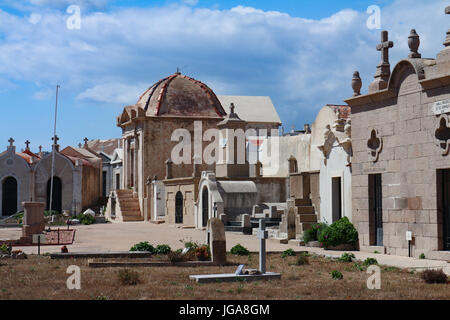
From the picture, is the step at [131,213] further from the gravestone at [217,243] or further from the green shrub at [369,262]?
the green shrub at [369,262]

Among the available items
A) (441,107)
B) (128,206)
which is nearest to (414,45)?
(441,107)

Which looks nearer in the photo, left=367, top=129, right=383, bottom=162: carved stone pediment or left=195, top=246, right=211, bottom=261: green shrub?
left=195, top=246, right=211, bottom=261: green shrub

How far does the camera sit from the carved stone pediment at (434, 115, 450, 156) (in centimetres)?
1590

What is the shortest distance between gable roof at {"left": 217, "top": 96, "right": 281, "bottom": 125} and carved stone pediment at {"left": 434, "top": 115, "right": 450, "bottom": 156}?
4784 centimetres

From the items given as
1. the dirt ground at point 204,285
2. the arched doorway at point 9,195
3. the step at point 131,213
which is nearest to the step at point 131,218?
the step at point 131,213

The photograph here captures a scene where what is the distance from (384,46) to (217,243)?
26.7 feet

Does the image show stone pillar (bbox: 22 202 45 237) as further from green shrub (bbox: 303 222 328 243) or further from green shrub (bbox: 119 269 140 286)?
green shrub (bbox: 119 269 140 286)

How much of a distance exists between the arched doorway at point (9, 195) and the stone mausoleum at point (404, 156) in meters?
32.6

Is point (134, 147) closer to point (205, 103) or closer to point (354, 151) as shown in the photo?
point (205, 103)

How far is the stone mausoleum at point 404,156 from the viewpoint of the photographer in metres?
16.2

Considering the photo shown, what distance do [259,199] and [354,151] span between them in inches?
625

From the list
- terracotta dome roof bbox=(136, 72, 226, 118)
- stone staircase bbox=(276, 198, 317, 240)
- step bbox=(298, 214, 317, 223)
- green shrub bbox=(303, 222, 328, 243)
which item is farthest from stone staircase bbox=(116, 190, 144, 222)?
green shrub bbox=(303, 222, 328, 243)

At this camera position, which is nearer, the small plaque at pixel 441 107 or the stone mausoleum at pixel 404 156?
the small plaque at pixel 441 107
